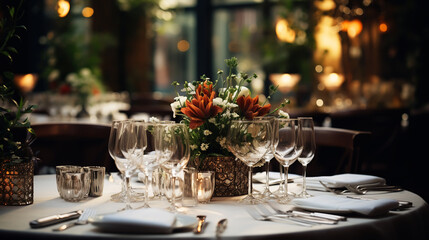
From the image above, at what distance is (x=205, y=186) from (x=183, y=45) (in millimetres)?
9453

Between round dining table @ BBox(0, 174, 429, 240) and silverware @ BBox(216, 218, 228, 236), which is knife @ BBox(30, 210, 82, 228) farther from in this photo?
silverware @ BBox(216, 218, 228, 236)

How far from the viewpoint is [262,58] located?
9625mm

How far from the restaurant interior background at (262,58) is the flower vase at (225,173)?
231 centimetres

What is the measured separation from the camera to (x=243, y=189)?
1.76 metres

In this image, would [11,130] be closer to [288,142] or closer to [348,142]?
[288,142]

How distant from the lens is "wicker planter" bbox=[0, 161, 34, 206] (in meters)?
1.55

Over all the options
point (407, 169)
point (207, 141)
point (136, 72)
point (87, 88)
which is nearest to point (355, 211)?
point (207, 141)

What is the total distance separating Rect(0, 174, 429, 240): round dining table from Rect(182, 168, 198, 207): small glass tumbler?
0.09ft

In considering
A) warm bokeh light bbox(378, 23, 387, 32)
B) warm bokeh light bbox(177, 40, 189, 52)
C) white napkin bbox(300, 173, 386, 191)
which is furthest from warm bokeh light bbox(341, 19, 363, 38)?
white napkin bbox(300, 173, 386, 191)

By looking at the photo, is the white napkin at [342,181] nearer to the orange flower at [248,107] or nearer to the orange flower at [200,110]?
the orange flower at [248,107]

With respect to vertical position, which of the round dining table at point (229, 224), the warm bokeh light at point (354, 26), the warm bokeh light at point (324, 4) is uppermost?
the warm bokeh light at point (324, 4)

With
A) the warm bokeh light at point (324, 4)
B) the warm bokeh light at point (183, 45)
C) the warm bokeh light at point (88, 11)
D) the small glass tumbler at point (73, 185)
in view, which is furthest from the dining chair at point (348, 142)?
the warm bokeh light at point (88, 11)

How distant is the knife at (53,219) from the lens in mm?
1279

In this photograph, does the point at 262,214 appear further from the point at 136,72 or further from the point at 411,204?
the point at 136,72
